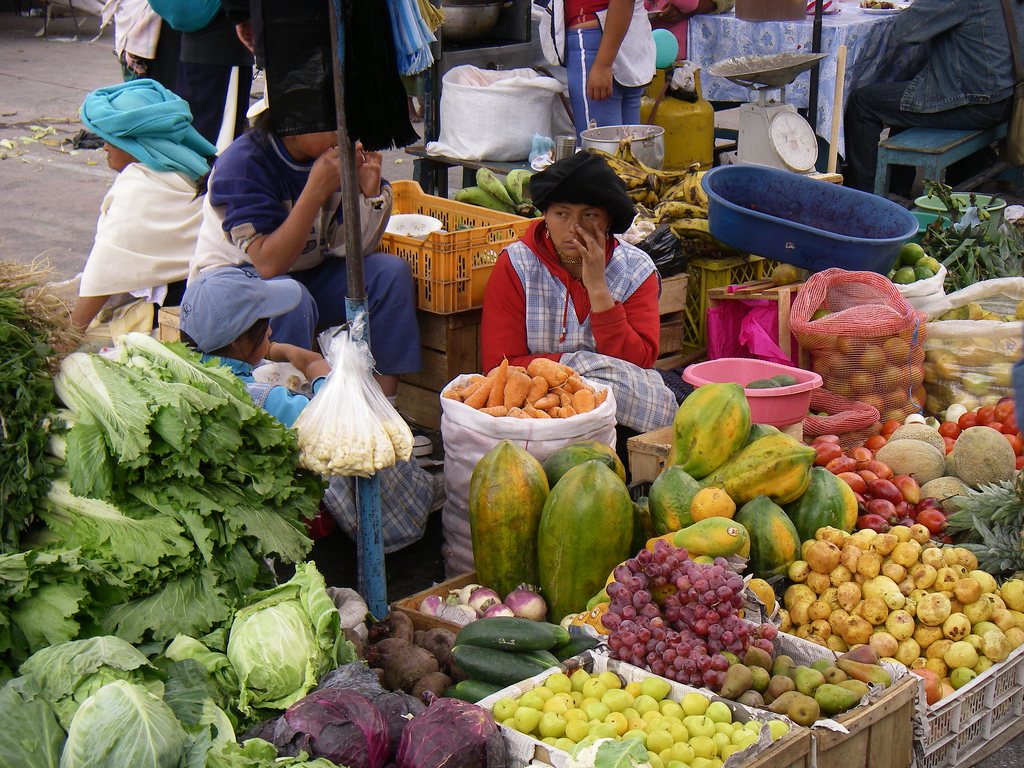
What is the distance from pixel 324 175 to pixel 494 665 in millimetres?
1851

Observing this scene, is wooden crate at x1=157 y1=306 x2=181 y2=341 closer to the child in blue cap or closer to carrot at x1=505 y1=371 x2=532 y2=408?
the child in blue cap

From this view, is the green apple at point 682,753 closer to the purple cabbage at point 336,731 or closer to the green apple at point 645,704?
the green apple at point 645,704

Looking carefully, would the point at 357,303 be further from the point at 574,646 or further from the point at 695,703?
the point at 695,703

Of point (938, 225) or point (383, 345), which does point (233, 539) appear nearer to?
point (383, 345)

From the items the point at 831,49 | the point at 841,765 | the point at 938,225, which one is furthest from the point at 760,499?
the point at 831,49

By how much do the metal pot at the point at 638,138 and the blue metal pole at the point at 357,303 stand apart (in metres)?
3.03

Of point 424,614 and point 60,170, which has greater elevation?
point 60,170

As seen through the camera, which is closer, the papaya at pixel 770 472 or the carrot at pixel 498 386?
the papaya at pixel 770 472

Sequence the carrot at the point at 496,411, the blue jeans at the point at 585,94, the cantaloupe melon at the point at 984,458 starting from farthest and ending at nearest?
the blue jeans at the point at 585,94
the cantaloupe melon at the point at 984,458
the carrot at the point at 496,411

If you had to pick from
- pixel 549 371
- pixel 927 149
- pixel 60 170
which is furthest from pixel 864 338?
pixel 60 170

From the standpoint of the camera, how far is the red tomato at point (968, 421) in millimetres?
3932

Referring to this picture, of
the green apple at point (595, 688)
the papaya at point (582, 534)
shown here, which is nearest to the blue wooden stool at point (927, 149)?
the papaya at point (582, 534)

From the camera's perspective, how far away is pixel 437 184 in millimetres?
6656

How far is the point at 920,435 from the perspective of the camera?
374cm
